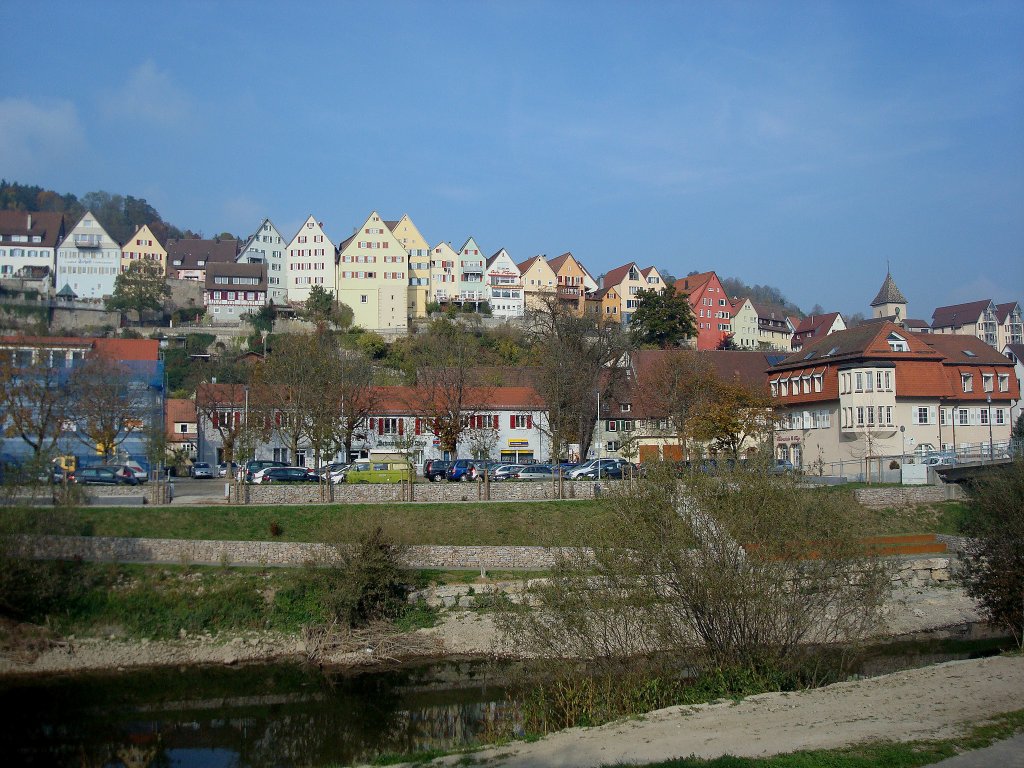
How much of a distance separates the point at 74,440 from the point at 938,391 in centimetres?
5382

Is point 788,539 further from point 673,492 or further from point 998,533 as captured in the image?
point 998,533

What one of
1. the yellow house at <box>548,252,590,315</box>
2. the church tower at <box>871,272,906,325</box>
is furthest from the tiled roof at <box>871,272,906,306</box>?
the yellow house at <box>548,252,590,315</box>

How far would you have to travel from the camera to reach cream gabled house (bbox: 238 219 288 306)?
114938 millimetres

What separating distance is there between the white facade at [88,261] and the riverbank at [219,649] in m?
97.1

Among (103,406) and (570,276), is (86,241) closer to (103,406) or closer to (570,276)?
(570,276)

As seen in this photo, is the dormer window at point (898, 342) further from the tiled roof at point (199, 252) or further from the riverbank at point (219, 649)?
the tiled roof at point (199, 252)

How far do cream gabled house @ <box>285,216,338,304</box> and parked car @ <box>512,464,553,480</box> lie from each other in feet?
213

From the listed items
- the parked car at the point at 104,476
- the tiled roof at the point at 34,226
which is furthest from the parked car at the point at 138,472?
the tiled roof at the point at 34,226

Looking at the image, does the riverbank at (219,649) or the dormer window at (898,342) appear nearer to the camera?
the riverbank at (219,649)

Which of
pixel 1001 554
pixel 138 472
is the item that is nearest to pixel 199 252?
pixel 138 472

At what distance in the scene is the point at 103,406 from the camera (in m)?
52.2

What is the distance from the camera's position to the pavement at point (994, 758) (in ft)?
42.1

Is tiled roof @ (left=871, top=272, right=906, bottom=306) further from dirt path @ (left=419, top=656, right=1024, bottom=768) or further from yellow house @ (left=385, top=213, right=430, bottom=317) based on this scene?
dirt path @ (left=419, top=656, right=1024, bottom=768)

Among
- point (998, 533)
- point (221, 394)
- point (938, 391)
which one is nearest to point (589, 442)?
point (938, 391)
